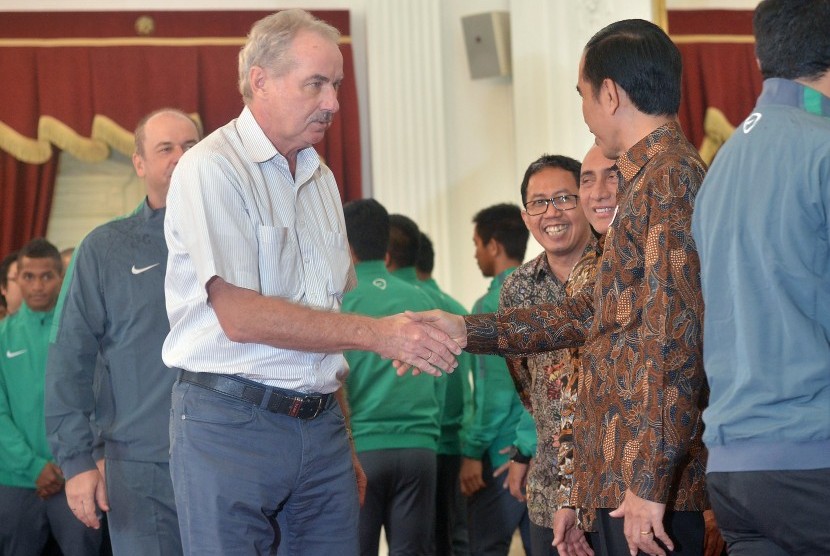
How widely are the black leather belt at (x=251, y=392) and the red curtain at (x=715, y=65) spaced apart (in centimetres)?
367

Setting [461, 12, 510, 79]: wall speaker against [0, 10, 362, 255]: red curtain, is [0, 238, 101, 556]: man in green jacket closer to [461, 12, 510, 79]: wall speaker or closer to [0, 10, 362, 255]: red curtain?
[0, 10, 362, 255]: red curtain

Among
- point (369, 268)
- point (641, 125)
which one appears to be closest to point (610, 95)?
point (641, 125)

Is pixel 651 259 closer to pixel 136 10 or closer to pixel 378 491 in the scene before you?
pixel 378 491

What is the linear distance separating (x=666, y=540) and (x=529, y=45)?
203 inches

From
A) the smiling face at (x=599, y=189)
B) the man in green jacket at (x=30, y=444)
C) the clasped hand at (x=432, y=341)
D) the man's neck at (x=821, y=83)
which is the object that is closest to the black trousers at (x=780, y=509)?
the man's neck at (x=821, y=83)

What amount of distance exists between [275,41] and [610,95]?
800 mm

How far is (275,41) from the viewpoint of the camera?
2633 millimetres

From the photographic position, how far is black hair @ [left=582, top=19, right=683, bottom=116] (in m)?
2.32

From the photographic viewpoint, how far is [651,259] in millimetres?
2162

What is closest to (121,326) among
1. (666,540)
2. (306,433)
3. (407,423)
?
(306,433)

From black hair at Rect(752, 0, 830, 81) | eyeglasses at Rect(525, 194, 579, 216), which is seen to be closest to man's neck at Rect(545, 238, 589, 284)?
eyeglasses at Rect(525, 194, 579, 216)

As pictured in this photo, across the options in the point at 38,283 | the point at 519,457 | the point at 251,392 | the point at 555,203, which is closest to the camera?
the point at 251,392

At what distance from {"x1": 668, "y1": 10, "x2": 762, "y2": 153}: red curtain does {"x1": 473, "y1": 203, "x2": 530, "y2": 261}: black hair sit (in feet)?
3.91

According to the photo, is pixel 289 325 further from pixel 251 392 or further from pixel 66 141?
pixel 66 141
